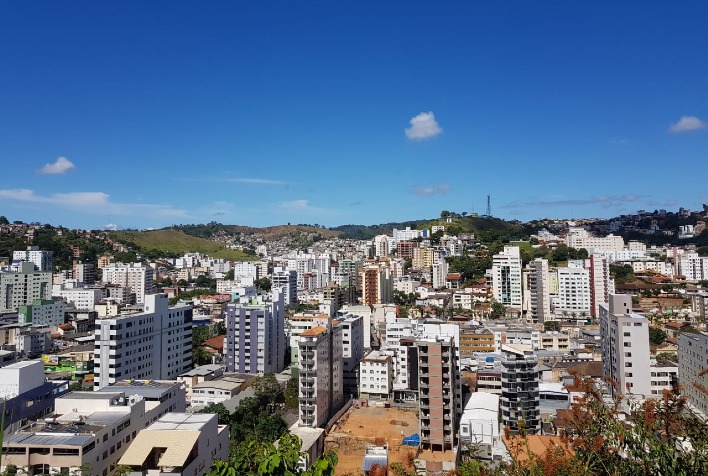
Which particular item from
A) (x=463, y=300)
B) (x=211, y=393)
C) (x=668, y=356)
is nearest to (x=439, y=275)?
(x=463, y=300)

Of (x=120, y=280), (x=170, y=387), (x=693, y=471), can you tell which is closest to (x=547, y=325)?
(x=170, y=387)

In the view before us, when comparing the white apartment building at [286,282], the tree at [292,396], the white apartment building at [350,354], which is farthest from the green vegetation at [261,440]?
the white apartment building at [286,282]

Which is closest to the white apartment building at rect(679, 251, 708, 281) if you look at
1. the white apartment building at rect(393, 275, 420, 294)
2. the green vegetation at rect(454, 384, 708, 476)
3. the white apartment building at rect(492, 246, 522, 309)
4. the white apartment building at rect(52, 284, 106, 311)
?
the white apartment building at rect(492, 246, 522, 309)

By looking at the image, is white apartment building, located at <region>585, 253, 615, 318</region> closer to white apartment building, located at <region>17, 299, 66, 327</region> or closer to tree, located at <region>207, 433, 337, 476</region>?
tree, located at <region>207, 433, 337, 476</region>

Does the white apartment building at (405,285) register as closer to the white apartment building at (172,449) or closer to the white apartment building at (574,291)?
the white apartment building at (574,291)

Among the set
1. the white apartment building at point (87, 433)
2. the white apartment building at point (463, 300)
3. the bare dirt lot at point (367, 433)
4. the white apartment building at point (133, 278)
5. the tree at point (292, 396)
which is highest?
the white apartment building at point (133, 278)

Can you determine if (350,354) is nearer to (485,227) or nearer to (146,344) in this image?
(146,344)
